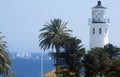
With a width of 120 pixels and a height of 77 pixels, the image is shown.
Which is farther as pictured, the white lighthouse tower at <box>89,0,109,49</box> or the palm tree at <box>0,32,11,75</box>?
the white lighthouse tower at <box>89,0,109,49</box>

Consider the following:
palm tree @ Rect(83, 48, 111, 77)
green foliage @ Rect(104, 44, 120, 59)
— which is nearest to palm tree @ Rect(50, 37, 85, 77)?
palm tree @ Rect(83, 48, 111, 77)

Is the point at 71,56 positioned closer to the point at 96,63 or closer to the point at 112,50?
the point at 96,63

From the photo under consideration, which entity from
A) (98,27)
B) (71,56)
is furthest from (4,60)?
(98,27)

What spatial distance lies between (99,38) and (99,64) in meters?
13.7

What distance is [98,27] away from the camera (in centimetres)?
7531

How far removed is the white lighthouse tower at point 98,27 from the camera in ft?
246

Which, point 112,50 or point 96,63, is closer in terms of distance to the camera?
point 96,63

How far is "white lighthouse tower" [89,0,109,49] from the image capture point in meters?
74.9

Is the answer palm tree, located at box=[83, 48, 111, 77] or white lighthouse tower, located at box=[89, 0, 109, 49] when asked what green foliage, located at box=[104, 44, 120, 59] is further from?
white lighthouse tower, located at box=[89, 0, 109, 49]

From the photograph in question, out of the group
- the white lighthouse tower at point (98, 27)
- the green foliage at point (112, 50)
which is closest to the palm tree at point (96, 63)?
the green foliage at point (112, 50)

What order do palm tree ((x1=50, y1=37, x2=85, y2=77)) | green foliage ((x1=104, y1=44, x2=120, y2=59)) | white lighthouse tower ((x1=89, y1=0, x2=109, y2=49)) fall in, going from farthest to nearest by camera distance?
white lighthouse tower ((x1=89, y1=0, x2=109, y2=49)), green foliage ((x1=104, y1=44, x2=120, y2=59)), palm tree ((x1=50, y1=37, x2=85, y2=77))

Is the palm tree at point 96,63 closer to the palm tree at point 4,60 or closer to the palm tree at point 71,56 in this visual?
the palm tree at point 71,56

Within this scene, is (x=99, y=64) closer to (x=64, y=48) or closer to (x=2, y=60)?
(x=64, y=48)

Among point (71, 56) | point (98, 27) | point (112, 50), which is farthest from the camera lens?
point (98, 27)
